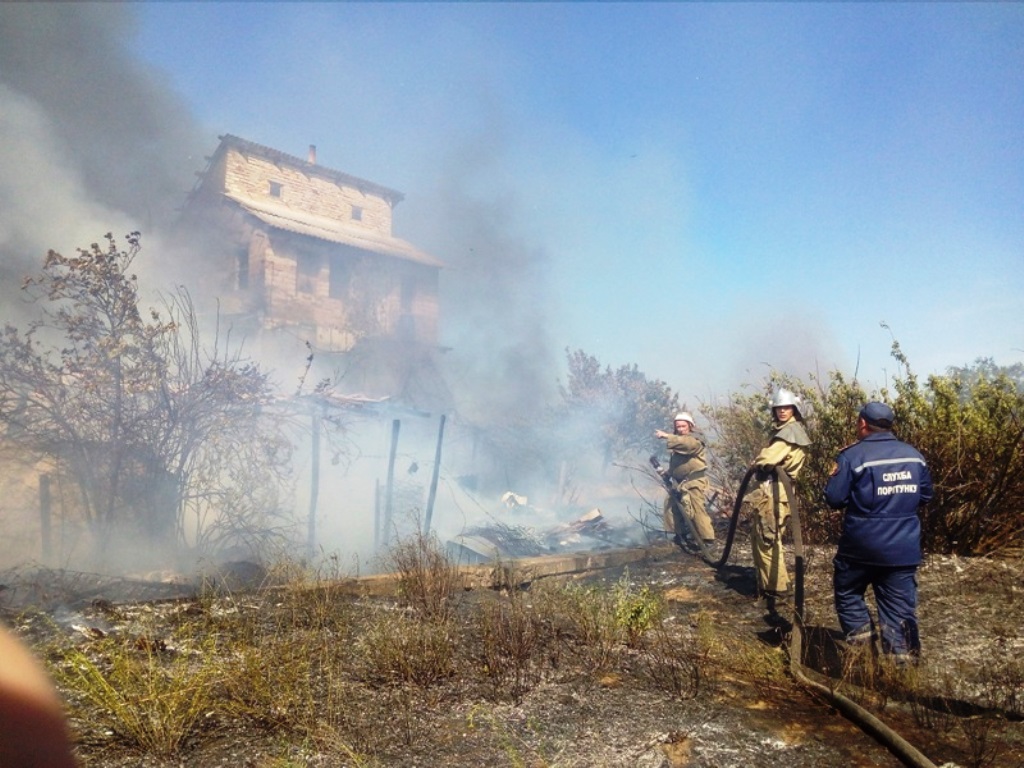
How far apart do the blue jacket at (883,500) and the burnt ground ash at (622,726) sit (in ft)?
2.65

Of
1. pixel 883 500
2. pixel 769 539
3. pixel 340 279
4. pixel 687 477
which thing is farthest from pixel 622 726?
pixel 340 279

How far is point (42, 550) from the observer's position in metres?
8.34

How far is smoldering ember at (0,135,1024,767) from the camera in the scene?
3.49 metres

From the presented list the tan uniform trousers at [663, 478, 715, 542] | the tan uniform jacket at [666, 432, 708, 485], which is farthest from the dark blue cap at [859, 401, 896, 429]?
the tan uniform trousers at [663, 478, 715, 542]

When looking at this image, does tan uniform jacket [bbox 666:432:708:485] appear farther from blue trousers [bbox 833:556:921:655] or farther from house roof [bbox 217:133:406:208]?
house roof [bbox 217:133:406:208]

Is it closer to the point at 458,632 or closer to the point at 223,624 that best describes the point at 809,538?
the point at 458,632

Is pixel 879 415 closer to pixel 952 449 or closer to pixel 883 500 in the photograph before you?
pixel 883 500

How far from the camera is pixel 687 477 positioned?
8773mm

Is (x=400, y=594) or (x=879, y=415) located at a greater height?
(x=879, y=415)

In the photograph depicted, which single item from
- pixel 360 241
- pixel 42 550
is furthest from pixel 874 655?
pixel 360 241

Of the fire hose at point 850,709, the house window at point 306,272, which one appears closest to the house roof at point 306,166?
the house window at point 306,272

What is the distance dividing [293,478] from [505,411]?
17.0m

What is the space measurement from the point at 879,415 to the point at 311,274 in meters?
22.3

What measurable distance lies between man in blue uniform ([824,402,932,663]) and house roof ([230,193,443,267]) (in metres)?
21.7
